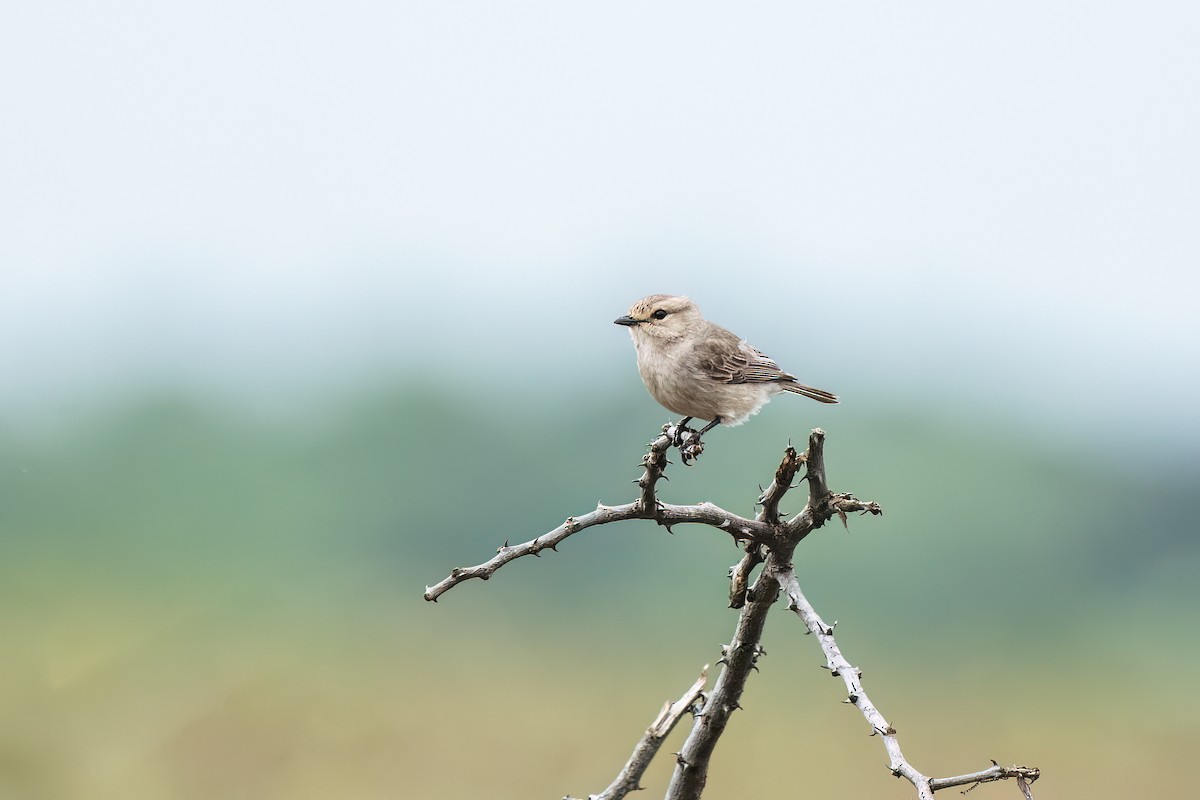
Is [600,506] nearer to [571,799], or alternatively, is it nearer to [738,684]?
[738,684]

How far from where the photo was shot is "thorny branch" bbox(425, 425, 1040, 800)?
5262mm

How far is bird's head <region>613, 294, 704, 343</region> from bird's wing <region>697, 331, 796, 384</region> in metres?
0.22

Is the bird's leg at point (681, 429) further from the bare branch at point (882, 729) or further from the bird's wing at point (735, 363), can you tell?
the bare branch at point (882, 729)

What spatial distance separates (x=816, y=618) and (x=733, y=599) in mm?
793

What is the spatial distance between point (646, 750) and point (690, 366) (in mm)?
2393

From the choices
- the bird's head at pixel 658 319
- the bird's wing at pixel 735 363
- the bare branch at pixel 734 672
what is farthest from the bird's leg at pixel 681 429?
the bare branch at pixel 734 672

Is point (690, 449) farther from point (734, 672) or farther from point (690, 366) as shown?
point (734, 672)

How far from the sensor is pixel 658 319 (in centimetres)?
732

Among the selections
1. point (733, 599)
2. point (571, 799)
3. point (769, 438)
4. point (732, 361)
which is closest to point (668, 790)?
point (571, 799)

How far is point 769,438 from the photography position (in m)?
12.6

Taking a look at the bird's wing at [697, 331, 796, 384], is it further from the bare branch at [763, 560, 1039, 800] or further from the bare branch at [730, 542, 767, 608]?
Answer: the bare branch at [763, 560, 1039, 800]

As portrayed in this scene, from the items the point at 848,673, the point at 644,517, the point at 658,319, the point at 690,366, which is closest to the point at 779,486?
the point at 644,517

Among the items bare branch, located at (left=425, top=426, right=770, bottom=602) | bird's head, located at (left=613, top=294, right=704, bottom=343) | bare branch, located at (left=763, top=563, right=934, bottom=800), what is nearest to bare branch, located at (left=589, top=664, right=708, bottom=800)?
bare branch, located at (left=763, top=563, right=934, bottom=800)

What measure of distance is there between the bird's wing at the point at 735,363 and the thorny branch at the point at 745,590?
114 cm
